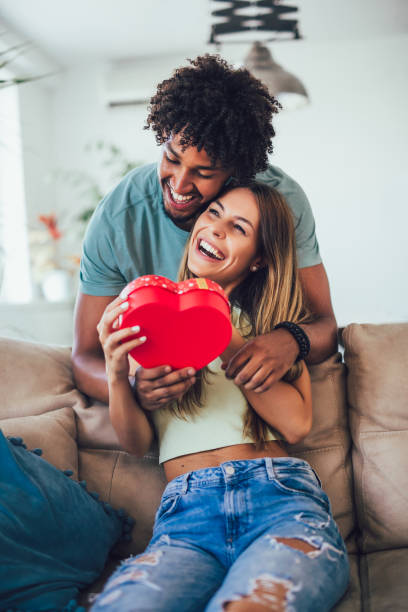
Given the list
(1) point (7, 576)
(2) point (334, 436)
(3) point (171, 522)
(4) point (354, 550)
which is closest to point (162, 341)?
(3) point (171, 522)

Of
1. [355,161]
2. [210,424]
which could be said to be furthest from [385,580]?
[355,161]

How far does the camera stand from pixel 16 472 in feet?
3.81

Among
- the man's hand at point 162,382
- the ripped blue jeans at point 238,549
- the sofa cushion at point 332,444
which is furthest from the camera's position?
the sofa cushion at point 332,444

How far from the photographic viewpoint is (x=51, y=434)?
4.69 ft

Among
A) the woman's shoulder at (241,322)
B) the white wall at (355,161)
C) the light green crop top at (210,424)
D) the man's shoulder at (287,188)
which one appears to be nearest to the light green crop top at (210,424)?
the light green crop top at (210,424)

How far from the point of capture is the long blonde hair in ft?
4.49

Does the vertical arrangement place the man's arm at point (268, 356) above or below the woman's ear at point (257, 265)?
below

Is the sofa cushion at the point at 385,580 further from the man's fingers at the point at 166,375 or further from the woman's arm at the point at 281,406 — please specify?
the man's fingers at the point at 166,375

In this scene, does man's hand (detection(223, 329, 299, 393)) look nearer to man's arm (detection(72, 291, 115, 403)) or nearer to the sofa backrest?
the sofa backrest

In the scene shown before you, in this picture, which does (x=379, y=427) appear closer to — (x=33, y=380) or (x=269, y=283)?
(x=269, y=283)

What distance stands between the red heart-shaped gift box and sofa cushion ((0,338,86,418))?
1.75 feet

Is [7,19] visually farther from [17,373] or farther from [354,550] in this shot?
[354,550]

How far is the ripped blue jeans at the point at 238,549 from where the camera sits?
894 millimetres

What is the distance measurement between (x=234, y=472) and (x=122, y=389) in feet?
1.00
